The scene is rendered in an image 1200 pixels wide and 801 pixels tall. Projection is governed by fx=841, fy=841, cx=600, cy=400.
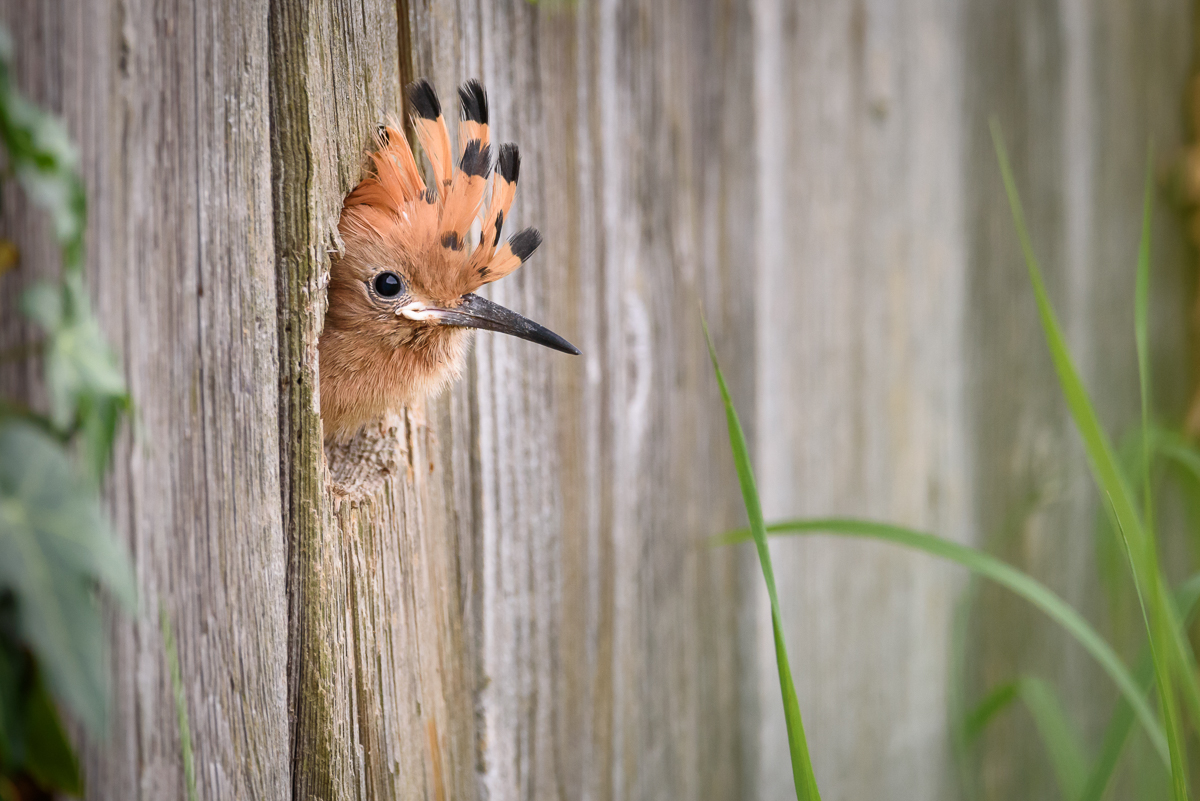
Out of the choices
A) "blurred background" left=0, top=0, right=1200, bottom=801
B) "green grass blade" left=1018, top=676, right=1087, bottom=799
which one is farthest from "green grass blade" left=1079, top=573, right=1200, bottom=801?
"green grass blade" left=1018, top=676, right=1087, bottom=799

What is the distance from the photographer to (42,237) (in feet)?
1.65

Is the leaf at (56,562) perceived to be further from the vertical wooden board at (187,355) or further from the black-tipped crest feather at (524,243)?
the black-tipped crest feather at (524,243)

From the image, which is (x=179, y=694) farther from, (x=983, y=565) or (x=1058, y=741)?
(x=1058, y=741)

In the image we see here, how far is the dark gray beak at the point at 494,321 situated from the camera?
2.64ft

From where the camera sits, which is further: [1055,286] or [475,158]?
[1055,286]

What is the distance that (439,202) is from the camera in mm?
790

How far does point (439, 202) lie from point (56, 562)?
1.49 feet

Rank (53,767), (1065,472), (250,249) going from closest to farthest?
(53,767)
(250,249)
(1065,472)

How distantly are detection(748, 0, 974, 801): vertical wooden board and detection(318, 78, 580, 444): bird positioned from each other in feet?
2.00

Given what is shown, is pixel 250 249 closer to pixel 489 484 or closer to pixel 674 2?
pixel 489 484

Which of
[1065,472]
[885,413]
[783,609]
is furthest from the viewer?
[1065,472]

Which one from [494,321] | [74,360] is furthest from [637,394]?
[74,360]

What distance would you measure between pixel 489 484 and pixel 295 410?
27 cm

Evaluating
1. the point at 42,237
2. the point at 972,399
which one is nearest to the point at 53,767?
the point at 42,237
